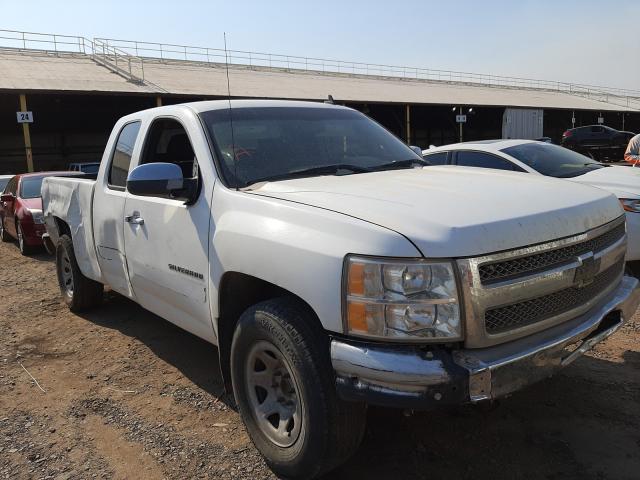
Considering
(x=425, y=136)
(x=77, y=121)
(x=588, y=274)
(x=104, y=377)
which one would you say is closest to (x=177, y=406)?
(x=104, y=377)

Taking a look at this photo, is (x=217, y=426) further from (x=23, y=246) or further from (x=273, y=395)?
(x=23, y=246)

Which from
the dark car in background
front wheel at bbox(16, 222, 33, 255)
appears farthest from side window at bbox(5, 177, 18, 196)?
the dark car in background

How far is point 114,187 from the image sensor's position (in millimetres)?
4441

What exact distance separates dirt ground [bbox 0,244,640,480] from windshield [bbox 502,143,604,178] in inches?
104

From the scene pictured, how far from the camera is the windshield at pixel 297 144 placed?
3.36 m

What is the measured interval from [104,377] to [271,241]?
2478mm

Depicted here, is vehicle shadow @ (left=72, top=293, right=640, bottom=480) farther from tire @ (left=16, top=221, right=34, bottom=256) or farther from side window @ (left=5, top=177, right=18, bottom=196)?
side window @ (left=5, top=177, right=18, bottom=196)

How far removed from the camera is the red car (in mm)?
10117

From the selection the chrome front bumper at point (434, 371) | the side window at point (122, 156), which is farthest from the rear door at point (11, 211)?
the chrome front bumper at point (434, 371)

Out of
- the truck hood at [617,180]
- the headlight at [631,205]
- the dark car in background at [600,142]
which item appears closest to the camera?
the headlight at [631,205]

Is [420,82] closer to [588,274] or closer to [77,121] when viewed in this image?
[77,121]

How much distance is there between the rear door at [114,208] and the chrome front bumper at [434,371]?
2.54 m

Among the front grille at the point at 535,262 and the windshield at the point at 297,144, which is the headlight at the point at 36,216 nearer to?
the windshield at the point at 297,144

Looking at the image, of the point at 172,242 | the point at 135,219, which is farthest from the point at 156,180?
the point at 135,219
